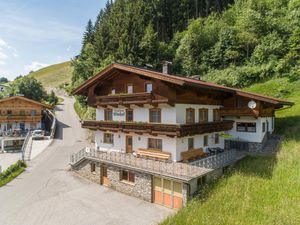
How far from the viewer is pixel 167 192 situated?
15344 mm

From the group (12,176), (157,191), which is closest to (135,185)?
(157,191)

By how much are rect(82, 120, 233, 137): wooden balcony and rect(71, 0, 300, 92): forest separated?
17979 mm

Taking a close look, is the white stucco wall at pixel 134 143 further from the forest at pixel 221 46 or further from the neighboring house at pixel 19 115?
the neighboring house at pixel 19 115

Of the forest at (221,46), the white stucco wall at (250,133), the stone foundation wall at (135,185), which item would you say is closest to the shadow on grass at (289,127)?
the white stucco wall at (250,133)

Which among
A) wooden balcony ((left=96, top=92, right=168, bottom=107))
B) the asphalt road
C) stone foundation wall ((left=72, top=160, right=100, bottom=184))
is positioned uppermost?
wooden balcony ((left=96, top=92, right=168, bottom=107))

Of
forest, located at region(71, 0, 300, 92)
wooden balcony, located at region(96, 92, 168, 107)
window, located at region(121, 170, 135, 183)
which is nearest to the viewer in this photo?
wooden balcony, located at region(96, 92, 168, 107)

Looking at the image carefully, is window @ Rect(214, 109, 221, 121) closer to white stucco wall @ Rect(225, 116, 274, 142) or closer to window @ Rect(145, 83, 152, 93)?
white stucco wall @ Rect(225, 116, 274, 142)

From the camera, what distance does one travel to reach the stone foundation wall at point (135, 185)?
52.9 feet

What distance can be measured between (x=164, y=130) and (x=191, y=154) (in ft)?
11.1

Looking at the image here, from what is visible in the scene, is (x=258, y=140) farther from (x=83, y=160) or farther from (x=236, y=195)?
(x=83, y=160)

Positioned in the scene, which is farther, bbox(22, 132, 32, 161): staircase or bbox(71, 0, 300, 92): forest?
bbox(71, 0, 300, 92): forest

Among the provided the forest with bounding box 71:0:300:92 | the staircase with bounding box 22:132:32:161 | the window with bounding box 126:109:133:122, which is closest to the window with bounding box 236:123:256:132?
the window with bounding box 126:109:133:122

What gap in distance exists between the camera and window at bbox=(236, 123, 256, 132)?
2156 centimetres

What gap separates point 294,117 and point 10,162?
34.1 meters
